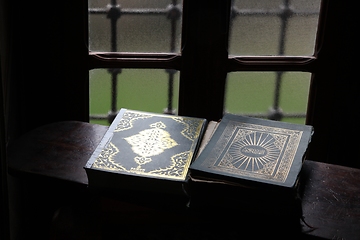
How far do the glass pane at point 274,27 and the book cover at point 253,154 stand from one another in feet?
0.81

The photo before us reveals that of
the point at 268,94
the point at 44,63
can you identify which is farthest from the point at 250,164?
the point at 44,63

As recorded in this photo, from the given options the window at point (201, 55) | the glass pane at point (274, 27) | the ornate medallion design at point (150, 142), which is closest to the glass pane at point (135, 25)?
the window at point (201, 55)

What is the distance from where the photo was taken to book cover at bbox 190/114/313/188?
89 centimetres

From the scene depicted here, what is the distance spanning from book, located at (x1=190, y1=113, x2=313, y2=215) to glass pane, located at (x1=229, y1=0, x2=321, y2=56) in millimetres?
260

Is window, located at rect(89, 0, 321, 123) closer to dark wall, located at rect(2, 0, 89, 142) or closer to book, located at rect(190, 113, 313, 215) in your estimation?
dark wall, located at rect(2, 0, 89, 142)

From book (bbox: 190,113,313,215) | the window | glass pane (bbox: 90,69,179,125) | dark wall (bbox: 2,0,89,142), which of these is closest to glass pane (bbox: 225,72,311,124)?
the window

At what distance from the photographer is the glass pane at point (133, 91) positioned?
4.19 feet

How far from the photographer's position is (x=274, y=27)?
126 cm

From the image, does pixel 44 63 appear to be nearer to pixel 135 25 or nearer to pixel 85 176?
pixel 135 25

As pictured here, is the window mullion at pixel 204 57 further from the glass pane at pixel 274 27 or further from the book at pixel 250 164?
the book at pixel 250 164

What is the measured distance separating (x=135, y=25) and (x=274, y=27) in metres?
0.31

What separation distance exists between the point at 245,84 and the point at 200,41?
152mm

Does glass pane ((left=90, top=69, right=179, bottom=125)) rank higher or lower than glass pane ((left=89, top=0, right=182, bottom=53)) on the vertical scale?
lower

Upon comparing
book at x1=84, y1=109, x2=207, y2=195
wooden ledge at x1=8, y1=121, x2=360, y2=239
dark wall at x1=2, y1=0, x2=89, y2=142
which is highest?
dark wall at x1=2, y1=0, x2=89, y2=142
